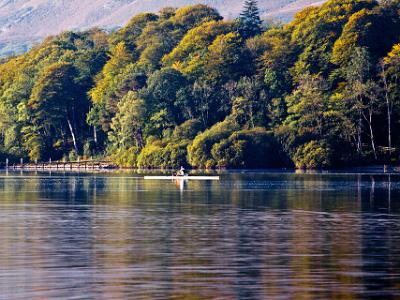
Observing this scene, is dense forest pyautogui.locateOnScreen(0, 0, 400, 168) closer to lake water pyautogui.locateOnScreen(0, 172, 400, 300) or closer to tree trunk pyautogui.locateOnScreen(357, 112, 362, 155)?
tree trunk pyautogui.locateOnScreen(357, 112, 362, 155)

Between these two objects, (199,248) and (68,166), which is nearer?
(199,248)

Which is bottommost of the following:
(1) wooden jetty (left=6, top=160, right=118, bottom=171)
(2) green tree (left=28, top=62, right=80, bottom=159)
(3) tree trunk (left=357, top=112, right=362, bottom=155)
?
(1) wooden jetty (left=6, top=160, right=118, bottom=171)

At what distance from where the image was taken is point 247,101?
169375 millimetres

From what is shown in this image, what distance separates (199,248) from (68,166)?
463 feet

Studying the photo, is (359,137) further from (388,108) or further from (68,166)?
(68,166)

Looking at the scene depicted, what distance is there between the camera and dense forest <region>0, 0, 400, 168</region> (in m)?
157

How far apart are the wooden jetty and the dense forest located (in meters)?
2.55

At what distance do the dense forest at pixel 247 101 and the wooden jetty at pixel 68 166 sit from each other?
100 inches

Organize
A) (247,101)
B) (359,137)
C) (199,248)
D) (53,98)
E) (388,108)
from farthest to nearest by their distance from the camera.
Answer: (53,98), (247,101), (388,108), (359,137), (199,248)

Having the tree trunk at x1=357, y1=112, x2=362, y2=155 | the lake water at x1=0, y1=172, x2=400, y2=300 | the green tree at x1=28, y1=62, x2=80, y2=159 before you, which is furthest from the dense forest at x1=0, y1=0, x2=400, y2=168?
the lake water at x1=0, y1=172, x2=400, y2=300

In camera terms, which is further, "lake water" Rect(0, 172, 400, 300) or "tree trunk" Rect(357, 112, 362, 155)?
"tree trunk" Rect(357, 112, 362, 155)

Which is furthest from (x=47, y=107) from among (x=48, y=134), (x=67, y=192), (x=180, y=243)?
(x=180, y=243)

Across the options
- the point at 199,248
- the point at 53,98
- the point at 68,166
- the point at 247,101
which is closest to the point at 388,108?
the point at 247,101

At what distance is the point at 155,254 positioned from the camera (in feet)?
128
